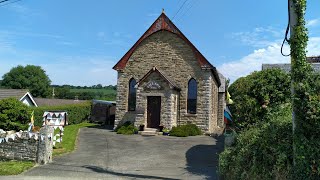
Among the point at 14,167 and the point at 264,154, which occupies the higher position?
the point at 264,154

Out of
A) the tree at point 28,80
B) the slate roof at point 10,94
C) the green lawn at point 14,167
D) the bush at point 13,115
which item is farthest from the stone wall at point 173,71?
the tree at point 28,80

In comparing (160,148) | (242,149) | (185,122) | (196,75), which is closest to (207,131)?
(185,122)

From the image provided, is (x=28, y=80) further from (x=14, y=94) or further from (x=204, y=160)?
(x=204, y=160)

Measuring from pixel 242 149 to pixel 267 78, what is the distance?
3.82 metres

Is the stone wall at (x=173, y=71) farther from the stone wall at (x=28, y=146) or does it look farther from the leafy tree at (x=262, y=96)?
the leafy tree at (x=262, y=96)

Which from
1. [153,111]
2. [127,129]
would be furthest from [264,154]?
[127,129]

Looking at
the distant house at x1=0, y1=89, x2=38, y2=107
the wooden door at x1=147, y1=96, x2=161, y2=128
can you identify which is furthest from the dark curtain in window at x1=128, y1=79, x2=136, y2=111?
the distant house at x1=0, y1=89, x2=38, y2=107

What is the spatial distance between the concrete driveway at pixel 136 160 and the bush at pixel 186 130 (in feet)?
5.77

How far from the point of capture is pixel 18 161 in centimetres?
1407

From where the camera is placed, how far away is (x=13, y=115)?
746 inches

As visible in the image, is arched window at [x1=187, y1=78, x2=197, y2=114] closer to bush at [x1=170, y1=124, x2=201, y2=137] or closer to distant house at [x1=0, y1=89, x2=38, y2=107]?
bush at [x1=170, y1=124, x2=201, y2=137]

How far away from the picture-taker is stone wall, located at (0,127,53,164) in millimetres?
13836

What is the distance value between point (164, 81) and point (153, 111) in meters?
2.51

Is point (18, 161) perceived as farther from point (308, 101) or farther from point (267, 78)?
point (308, 101)
